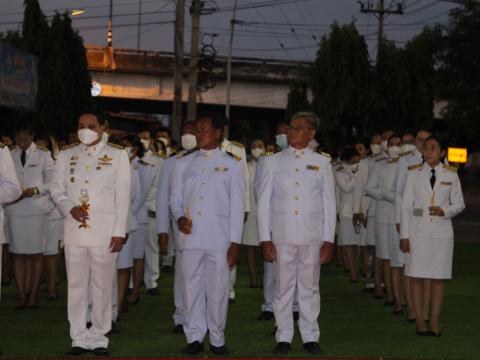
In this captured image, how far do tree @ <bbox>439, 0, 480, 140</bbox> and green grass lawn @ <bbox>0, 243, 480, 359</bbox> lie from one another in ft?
150

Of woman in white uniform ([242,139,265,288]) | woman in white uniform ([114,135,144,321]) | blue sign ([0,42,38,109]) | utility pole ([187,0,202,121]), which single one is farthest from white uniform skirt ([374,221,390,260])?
utility pole ([187,0,202,121])

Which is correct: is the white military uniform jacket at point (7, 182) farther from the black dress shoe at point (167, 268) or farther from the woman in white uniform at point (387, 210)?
the black dress shoe at point (167, 268)

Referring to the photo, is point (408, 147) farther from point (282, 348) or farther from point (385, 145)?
point (282, 348)

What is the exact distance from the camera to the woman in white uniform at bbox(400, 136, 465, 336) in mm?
12602

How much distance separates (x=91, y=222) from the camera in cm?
1075

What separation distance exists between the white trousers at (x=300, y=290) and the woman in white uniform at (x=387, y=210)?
3321 mm

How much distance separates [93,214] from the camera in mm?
10781

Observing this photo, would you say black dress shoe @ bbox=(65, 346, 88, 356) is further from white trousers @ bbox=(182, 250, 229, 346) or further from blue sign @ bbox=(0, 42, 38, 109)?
blue sign @ bbox=(0, 42, 38, 109)

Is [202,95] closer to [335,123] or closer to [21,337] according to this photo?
[335,123]

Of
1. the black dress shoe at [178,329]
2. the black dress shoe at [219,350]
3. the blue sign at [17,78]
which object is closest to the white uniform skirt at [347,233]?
the black dress shoe at [178,329]

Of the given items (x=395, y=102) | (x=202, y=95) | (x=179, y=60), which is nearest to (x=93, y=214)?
(x=179, y=60)

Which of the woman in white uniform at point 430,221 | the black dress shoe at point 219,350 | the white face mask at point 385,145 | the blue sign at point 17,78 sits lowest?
the black dress shoe at point 219,350

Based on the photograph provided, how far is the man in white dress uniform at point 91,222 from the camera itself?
10789 mm

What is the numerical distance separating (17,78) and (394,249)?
2653 cm
